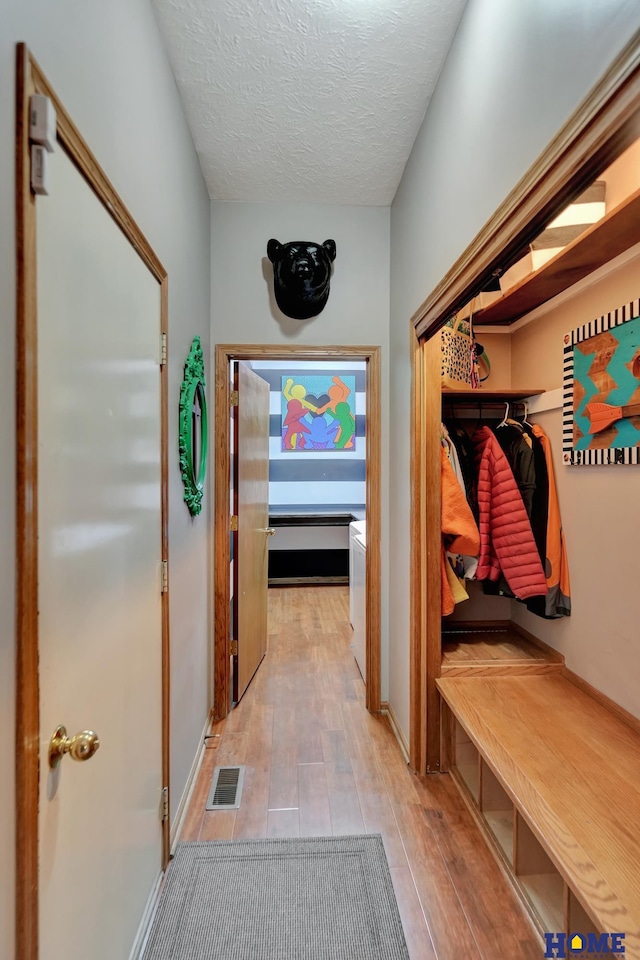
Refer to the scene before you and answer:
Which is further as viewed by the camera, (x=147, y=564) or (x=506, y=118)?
(x=147, y=564)

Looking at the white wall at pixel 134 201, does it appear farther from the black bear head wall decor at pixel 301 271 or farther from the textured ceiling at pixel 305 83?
the black bear head wall decor at pixel 301 271

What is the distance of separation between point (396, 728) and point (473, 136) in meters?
2.61

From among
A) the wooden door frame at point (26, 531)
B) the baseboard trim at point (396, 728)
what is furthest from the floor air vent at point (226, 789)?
the wooden door frame at point (26, 531)

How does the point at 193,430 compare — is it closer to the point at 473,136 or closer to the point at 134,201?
the point at 134,201

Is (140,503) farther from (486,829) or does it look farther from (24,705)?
(486,829)

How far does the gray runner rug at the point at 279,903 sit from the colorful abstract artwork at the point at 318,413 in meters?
4.43

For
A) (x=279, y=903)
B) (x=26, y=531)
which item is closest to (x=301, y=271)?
(x=26, y=531)

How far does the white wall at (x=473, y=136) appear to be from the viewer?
35.8 inches

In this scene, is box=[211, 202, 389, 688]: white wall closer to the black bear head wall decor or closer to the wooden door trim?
the black bear head wall decor

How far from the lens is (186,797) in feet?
6.32

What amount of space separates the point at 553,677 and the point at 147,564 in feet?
5.94

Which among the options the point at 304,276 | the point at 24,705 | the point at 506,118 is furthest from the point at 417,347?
the point at 24,705

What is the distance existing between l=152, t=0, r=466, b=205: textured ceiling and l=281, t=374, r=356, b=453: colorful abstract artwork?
319cm

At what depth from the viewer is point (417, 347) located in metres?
2.10
